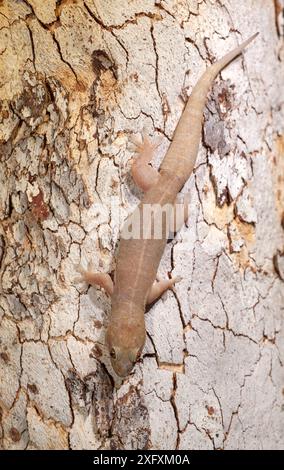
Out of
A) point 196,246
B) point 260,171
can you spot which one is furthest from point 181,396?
point 260,171

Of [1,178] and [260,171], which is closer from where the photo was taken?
[1,178]

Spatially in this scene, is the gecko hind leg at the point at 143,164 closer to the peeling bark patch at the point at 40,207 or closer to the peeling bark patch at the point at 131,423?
the peeling bark patch at the point at 40,207

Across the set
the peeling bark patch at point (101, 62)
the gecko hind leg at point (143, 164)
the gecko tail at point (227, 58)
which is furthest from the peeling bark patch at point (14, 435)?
the gecko tail at point (227, 58)

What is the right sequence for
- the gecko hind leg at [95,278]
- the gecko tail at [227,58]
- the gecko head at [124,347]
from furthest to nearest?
the gecko tail at [227,58] → the gecko hind leg at [95,278] → the gecko head at [124,347]

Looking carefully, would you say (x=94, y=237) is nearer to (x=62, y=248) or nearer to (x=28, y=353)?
(x=62, y=248)

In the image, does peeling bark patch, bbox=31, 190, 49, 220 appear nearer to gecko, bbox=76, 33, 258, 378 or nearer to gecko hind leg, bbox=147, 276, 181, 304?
gecko, bbox=76, 33, 258, 378
